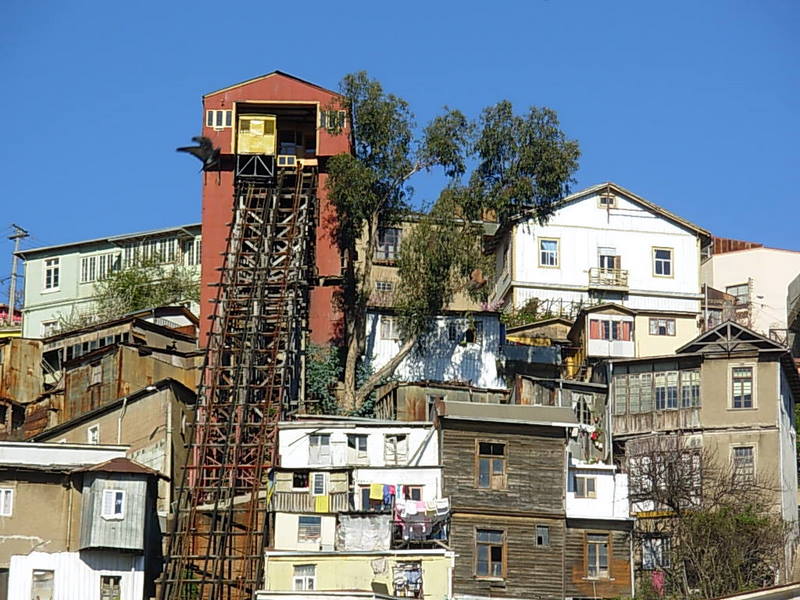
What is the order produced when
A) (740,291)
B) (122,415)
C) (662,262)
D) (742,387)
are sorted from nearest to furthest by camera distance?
1. (122,415)
2. (742,387)
3. (662,262)
4. (740,291)

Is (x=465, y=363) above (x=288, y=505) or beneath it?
above

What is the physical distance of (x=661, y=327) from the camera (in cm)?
8469

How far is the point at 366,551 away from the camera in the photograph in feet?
182

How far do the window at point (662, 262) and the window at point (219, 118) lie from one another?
27139 millimetres

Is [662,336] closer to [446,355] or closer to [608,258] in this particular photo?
[608,258]

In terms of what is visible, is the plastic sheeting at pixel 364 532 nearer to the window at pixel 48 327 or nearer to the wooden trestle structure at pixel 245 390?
the wooden trestle structure at pixel 245 390

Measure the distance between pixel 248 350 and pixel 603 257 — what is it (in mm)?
28910

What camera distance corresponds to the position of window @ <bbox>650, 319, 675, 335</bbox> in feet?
277

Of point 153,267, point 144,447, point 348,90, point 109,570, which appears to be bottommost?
point 109,570

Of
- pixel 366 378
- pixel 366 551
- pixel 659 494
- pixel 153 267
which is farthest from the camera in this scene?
pixel 153 267

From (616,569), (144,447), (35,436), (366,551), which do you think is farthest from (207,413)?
(616,569)

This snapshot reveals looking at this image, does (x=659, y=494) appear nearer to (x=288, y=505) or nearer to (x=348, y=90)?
(x=288, y=505)

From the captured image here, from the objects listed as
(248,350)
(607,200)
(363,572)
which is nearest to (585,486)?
(363,572)

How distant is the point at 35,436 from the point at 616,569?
24543 millimetres
